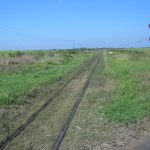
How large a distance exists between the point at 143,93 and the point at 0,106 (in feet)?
19.0

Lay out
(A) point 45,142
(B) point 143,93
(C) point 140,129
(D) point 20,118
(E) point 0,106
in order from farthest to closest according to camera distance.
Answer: (B) point 143,93, (E) point 0,106, (D) point 20,118, (C) point 140,129, (A) point 45,142

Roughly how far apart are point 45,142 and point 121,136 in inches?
70.1

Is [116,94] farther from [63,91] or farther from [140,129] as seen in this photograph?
[140,129]

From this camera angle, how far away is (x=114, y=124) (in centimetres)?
1066

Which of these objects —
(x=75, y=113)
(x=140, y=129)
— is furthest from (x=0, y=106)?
(x=140, y=129)

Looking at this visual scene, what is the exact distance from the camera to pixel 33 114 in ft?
40.5

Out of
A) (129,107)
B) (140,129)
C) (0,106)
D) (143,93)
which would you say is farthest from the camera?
(143,93)

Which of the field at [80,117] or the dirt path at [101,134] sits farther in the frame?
the field at [80,117]

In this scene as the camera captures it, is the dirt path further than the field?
No

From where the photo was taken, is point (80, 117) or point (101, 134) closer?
point (101, 134)

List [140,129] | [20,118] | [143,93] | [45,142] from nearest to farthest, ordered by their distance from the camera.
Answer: [45,142] → [140,129] → [20,118] → [143,93]

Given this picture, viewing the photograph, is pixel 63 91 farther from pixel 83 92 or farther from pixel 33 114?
pixel 33 114

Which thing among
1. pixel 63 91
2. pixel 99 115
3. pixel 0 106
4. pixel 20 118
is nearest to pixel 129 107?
pixel 99 115

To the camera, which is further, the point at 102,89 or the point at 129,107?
the point at 102,89
